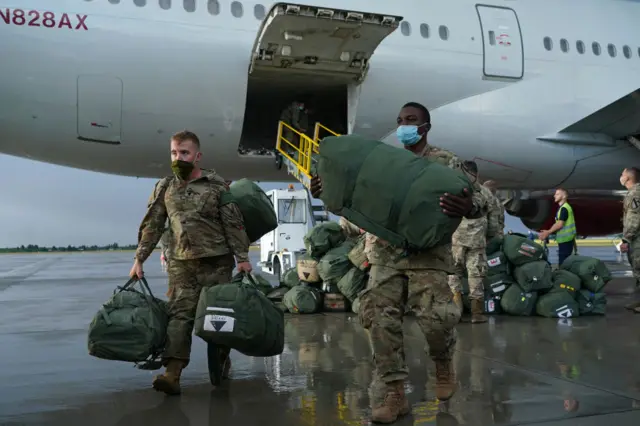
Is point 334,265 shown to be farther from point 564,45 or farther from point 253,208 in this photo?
point 564,45

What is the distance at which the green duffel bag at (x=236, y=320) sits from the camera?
3617 millimetres

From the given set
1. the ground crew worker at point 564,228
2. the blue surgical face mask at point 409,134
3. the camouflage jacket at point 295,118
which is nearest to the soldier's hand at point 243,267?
the blue surgical face mask at point 409,134

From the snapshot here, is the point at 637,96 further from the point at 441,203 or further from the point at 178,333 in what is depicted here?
the point at 178,333

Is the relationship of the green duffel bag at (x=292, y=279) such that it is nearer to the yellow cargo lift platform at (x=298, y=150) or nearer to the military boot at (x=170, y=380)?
the yellow cargo lift platform at (x=298, y=150)

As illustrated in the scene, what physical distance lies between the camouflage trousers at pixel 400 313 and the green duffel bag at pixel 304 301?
13.5ft

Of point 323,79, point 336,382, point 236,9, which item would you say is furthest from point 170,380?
point 323,79

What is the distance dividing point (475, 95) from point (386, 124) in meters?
1.59

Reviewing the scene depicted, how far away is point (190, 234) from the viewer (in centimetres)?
398

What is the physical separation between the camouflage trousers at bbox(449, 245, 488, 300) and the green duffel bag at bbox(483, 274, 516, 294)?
0.58 m

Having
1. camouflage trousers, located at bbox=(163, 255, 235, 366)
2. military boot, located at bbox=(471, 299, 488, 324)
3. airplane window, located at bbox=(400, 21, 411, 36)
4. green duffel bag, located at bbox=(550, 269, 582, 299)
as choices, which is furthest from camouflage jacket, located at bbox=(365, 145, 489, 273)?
airplane window, located at bbox=(400, 21, 411, 36)

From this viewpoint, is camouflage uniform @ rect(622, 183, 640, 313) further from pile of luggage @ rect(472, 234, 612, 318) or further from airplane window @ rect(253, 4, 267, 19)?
airplane window @ rect(253, 4, 267, 19)

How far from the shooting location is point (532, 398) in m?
3.61

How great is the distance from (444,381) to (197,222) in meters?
1.89

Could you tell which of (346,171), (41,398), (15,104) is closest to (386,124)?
(15,104)
